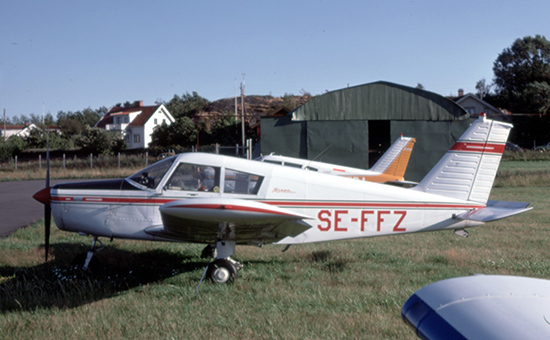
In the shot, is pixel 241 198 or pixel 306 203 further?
pixel 306 203

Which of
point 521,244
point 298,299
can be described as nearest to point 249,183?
point 298,299

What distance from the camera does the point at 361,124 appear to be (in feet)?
71.3

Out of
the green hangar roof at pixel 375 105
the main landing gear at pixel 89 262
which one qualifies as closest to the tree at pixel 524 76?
the green hangar roof at pixel 375 105

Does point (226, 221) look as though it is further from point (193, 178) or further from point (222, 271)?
point (193, 178)

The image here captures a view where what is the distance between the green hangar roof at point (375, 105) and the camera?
70.9 feet

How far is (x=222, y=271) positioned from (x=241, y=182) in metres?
1.19

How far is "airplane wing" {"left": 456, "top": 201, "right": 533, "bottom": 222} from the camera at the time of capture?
19.5ft

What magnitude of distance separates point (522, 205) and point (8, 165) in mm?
34918

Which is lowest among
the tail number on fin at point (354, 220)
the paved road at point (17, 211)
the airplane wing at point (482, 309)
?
the paved road at point (17, 211)

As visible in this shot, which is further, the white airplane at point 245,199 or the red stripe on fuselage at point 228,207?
the white airplane at point 245,199

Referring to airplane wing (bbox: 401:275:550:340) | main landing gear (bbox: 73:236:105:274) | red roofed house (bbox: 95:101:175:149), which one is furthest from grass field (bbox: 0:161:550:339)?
red roofed house (bbox: 95:101:175:149)

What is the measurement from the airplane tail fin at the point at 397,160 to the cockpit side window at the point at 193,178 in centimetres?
1071

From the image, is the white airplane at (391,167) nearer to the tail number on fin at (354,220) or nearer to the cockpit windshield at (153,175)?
the tail number on fin at (354,220)

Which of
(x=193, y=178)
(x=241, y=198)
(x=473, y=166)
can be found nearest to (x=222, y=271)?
(x=241, y=198)
